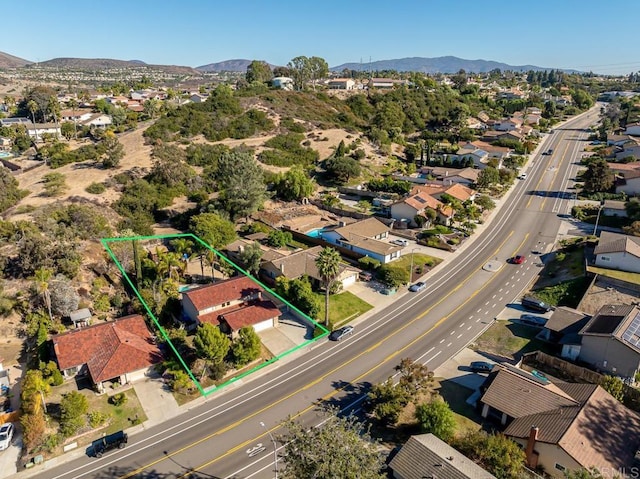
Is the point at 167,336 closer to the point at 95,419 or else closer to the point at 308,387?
the point at 95,419

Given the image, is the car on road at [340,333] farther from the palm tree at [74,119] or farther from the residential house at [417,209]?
the palm tree at [74,119]

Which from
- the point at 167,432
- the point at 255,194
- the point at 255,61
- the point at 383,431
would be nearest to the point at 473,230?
the point at 255,194

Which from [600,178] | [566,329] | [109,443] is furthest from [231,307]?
[600,178]

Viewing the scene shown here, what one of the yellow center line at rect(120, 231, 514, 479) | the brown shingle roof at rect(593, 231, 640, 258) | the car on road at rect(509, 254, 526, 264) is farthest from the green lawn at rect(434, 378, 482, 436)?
the brown shingle roof at rect(593, 231, 640, 258)

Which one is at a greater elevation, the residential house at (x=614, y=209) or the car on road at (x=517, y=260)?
the residential house at (x=614, y=209)

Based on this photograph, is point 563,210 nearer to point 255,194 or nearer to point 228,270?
point 255,194

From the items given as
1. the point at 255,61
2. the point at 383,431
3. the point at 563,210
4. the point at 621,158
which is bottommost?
the point at 383,431

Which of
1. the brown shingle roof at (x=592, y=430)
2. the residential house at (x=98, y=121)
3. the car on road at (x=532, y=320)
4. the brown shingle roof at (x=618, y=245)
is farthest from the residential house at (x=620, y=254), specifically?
the residential house at (x=98, y=121)
